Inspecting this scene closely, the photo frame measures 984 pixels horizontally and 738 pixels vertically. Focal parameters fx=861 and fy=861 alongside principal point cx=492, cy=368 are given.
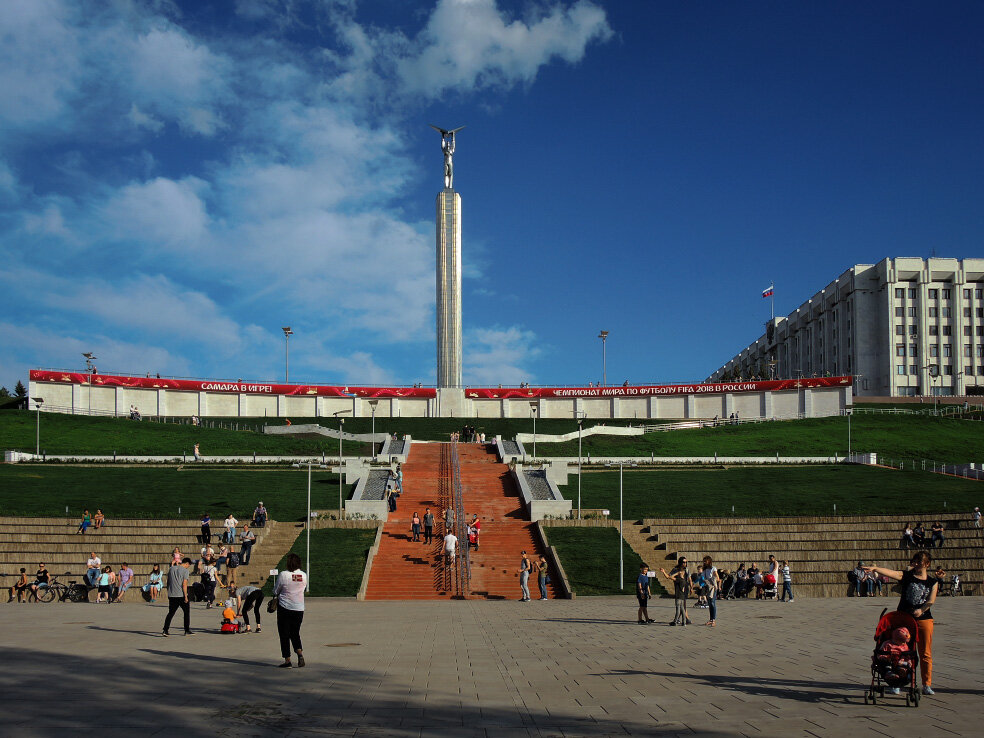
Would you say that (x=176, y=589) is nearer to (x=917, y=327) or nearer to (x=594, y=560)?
(x=594, y=560)

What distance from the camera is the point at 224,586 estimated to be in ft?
84.4

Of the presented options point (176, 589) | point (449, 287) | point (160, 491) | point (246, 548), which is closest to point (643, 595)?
point (176, 589)

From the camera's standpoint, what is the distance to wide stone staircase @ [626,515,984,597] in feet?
96.1

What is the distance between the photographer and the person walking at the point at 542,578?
87.1ft

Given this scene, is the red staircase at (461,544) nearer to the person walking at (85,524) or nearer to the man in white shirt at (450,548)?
the man in white shirt at (450,548)

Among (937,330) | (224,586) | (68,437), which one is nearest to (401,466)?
(224,586)

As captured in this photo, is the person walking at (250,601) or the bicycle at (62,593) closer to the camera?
the person walking at (250,601)

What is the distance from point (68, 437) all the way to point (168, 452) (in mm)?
10235

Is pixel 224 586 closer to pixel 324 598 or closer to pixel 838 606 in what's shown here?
pixel 324 598

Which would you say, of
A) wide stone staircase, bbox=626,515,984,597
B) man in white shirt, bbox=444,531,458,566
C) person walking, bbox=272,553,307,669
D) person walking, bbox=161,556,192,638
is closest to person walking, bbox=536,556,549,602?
man in white shirt, bbox=444,531,458,566

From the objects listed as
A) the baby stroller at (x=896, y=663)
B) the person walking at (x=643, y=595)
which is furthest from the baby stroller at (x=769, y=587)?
the baby stroller at (x=896, y=663)

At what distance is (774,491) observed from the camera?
43.1 meters

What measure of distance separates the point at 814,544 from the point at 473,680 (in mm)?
23488

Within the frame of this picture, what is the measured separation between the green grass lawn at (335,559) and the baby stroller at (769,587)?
12.7 meters
